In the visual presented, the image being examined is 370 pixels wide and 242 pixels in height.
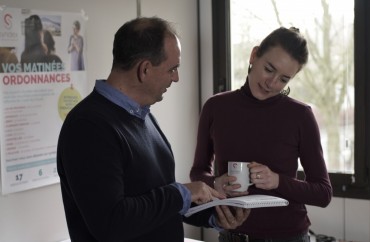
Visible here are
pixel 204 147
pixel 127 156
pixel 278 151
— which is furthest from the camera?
pixel 204 147

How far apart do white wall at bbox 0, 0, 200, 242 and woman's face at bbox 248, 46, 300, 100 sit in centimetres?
104

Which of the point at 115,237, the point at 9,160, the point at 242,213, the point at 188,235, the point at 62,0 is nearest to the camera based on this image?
the point at 115,237

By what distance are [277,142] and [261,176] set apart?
19cm

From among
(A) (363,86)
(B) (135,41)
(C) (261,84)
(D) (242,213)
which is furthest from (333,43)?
(B) (135,41)

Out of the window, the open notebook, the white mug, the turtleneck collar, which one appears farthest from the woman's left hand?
the window

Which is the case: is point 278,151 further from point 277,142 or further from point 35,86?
point 35,86

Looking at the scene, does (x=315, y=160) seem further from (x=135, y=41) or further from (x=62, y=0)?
(x=62, y=0)

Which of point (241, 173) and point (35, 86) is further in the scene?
point (35, 86)

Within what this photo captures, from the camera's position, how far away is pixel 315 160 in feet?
5.82

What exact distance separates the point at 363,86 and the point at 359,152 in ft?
1.26

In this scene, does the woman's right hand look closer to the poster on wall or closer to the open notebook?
the open notebook

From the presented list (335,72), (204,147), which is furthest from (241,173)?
(335,72)

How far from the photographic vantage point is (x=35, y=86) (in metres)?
2.18

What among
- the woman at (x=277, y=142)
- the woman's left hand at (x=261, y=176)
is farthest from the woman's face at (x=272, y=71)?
the woman's left hand at (x=261, y=176)
